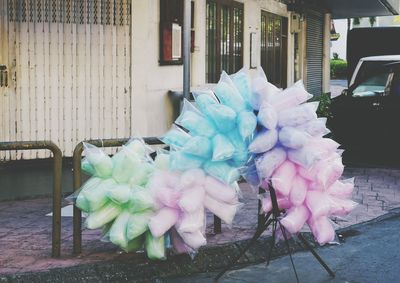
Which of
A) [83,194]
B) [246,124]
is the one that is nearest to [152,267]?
[83,194]

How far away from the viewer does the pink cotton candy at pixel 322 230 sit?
5137 mm

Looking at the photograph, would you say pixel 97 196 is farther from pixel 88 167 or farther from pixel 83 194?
pixel 88 167

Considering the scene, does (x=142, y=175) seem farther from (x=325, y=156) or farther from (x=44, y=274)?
(x=325, y=156)

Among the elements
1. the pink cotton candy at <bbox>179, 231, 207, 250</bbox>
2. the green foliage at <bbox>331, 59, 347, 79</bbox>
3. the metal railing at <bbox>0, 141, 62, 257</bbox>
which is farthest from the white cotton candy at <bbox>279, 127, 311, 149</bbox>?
the green foliage at <bbox>331, 59, 347, 79</bbox>

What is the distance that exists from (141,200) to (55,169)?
813mm

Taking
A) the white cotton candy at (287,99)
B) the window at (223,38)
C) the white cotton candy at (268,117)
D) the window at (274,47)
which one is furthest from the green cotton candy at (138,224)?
the window at (274,47)

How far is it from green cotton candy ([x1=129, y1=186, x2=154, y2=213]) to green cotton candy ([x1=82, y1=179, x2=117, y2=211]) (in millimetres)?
192

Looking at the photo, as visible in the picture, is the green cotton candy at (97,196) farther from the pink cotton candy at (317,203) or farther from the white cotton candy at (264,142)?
the pink cotton candy at (317,203)

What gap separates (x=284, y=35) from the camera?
17688mm

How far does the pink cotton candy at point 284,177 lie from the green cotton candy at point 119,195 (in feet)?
3.51

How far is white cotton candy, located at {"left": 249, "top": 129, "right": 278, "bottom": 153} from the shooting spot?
4.98 metres

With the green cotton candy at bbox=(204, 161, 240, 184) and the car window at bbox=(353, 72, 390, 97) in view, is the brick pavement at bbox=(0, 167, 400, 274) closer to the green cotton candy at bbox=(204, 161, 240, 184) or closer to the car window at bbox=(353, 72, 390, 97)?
the green cotton candy at bbox=(204, 161, 240, 184)

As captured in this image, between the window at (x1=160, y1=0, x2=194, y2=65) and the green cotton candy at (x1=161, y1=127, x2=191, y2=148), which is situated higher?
the window at (x1=160, y1=0, x2=194, y2=65)

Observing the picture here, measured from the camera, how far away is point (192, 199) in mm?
5098
